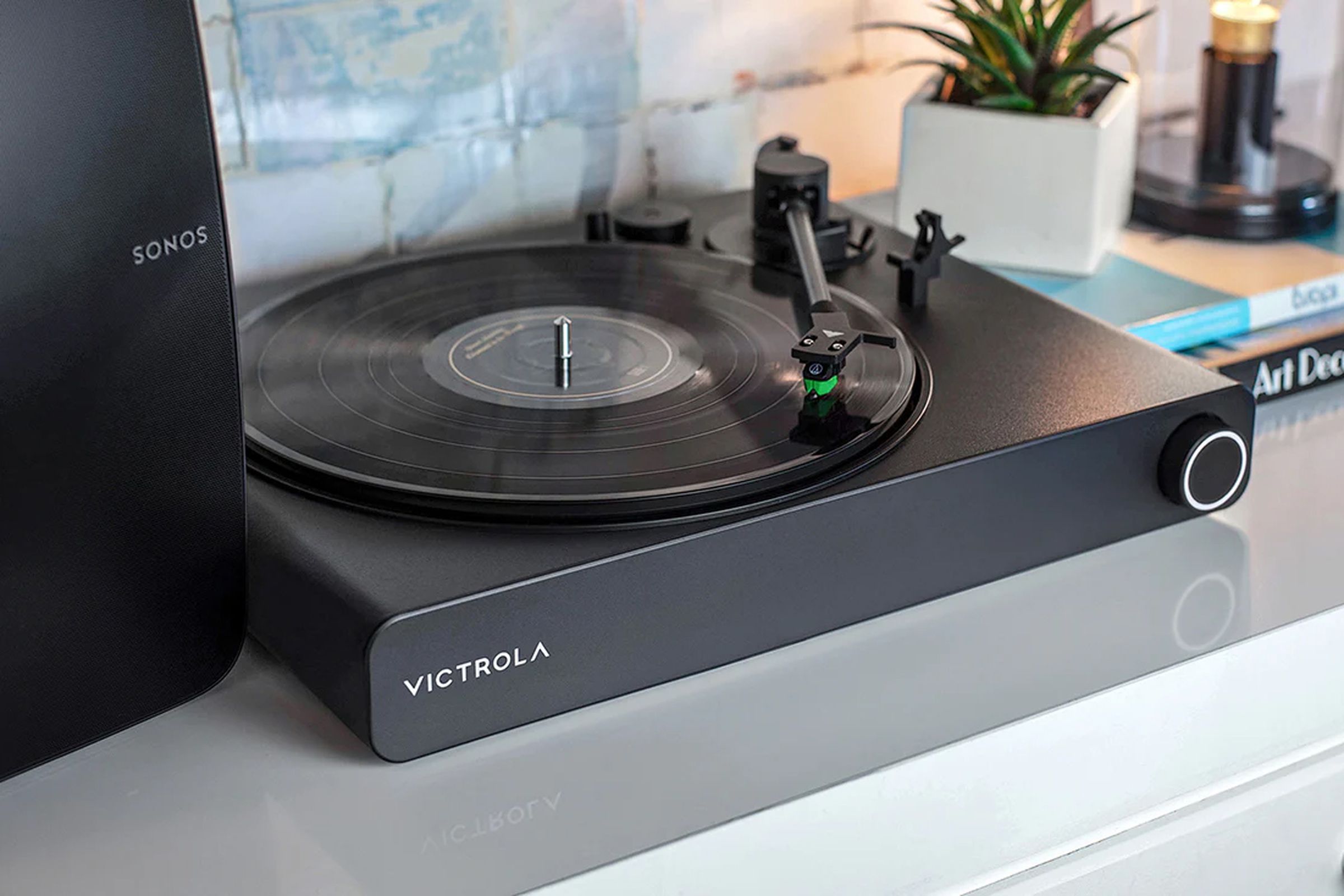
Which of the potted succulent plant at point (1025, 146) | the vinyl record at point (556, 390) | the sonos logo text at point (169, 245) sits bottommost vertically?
the vinyl record at point (556, 390)

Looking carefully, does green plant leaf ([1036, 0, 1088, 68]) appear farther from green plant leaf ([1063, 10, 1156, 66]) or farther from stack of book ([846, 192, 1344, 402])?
stack of book ([846, 192, 1344, 402])

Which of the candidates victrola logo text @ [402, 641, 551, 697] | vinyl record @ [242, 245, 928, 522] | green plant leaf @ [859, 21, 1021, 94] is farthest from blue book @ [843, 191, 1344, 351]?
victrola logo text @ [402, 641, 551, 697]

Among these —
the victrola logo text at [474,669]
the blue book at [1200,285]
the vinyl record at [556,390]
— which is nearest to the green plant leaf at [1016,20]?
the blue book at [1200,285]

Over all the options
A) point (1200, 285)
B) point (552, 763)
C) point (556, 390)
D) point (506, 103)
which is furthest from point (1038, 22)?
point (552, 763)

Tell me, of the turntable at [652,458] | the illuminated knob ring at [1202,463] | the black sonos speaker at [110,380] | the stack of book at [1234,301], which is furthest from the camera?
the stack of book at [1234,301]

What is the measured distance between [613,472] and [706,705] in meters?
0.11

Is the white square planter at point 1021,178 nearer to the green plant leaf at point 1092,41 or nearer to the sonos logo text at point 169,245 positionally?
the green plant leaf at point 1092,41

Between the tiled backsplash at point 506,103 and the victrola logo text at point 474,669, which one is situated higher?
the tiled backsplash at point 506,103

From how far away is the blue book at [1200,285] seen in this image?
39.5 inches

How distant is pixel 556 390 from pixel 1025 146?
17.5 inches

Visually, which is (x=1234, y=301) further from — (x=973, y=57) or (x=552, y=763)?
(x=552, y=763)

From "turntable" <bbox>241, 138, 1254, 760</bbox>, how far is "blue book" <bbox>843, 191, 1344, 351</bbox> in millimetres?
116

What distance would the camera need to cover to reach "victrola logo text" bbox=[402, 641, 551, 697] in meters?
0.64

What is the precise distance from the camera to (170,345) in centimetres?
62
